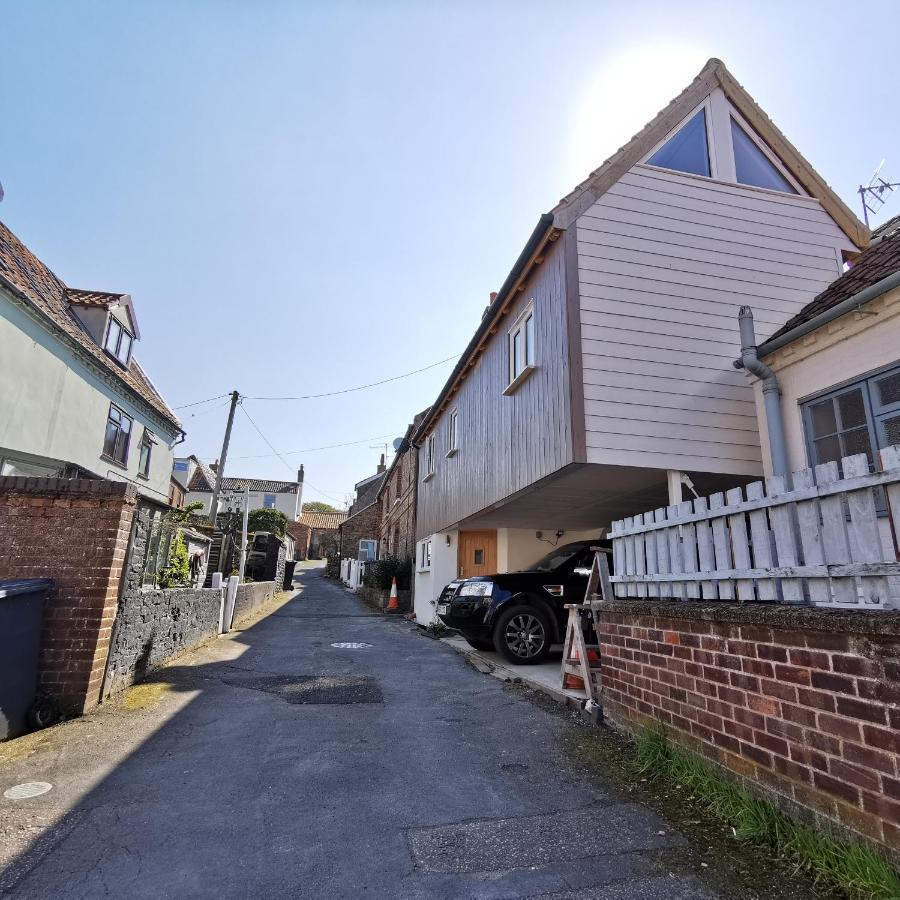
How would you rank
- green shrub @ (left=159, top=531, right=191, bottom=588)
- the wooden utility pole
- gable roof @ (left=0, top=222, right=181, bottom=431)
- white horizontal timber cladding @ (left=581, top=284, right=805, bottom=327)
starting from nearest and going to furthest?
1. white horizontal timber cladding @ (left=581, top=284, right=805, bottom=327)
2. green shrub @ (left=159, top=531, right=191, bottom=588)
3. gable roof @ (left=0, top=222, right=181, bottom=431)
4. the wooden utility pole

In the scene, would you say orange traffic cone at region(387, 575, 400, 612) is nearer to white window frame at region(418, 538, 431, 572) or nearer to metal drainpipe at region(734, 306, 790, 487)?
white window frame at region(418, 538, 431, 572)

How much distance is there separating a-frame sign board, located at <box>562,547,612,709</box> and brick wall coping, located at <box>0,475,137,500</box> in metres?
4.57

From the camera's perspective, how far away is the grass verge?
2209 mm

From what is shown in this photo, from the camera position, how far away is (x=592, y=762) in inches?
157

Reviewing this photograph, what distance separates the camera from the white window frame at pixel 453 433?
42.6 feet

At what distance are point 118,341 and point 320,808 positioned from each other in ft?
56.4

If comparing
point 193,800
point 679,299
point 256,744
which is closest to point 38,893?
point 193,800

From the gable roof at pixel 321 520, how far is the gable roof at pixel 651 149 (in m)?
56.5

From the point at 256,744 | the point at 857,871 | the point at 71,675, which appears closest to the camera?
the point at 857,871

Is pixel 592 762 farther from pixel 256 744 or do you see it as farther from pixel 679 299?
pixel 679 299

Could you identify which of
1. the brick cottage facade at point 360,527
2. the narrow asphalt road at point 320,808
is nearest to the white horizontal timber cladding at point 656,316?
the narrow asphalt road at point 320,808

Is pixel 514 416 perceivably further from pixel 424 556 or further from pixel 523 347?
pixel 424 556

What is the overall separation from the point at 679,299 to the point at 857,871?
647cm

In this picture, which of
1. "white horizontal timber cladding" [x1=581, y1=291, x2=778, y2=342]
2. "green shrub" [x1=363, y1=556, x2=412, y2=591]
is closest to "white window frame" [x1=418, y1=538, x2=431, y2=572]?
"green shrub" [x1=363, y1=556, x2=412, y2=591]
